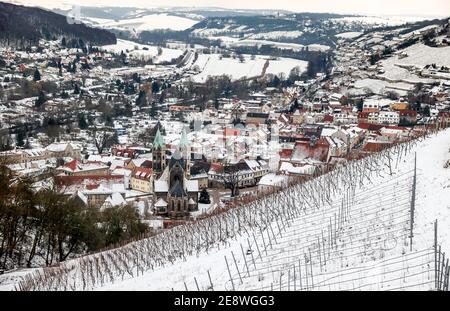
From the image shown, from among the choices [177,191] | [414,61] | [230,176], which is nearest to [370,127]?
[230,176]

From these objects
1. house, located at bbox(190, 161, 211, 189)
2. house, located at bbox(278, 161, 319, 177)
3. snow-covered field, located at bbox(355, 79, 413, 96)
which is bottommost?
house, located at bbox(190, 161, 211, 189)

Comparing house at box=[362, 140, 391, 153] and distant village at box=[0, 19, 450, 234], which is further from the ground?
house at box=[362, 140, 391, 153]

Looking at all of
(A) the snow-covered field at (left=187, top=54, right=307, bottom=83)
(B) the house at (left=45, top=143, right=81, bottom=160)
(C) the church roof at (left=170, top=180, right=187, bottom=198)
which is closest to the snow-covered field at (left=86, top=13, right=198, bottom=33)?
(A) the snow-covered field at (left=187, top=54, right=307, bottom=83)

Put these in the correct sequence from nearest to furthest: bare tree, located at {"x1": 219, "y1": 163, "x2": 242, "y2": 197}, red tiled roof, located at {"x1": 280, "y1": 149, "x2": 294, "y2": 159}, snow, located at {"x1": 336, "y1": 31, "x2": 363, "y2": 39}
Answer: bare tree, located at {"x1": 219, "y1": 163, "x2": 242, "y2": 197} → red tiled roof, located at {"x1": 280, "y1": 149, "x2": 294, "y2": 159} → snow, located at {"x1": 336, "y1": 31, "x2": 363, "y2": 39}

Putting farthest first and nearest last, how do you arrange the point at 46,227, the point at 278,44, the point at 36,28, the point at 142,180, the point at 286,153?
the point at 278,44 < the point at 36,28 < the point at 286,153 < the point at 142,180 < the point at 46,227

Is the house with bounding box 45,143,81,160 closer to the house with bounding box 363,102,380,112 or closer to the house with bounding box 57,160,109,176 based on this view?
the house with bounding box 57,160,109,176

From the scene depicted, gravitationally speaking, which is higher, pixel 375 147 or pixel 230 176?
pixel 375 147

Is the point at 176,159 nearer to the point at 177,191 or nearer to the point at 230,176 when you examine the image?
the point at 177,191
